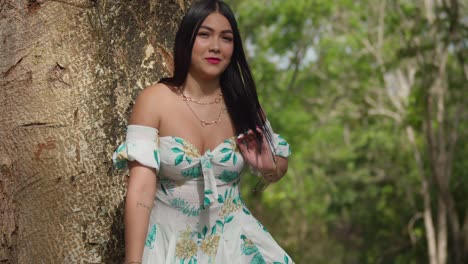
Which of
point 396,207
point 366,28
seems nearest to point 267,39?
point 366,28

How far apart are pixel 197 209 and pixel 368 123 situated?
2061 cm

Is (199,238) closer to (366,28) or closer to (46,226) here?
(46,226)

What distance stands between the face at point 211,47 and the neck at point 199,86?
31mm

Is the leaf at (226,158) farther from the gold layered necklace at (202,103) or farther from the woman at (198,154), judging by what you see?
the gold layered necklace at (202,103)

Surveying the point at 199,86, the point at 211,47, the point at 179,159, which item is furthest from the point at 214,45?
the point at 179,159

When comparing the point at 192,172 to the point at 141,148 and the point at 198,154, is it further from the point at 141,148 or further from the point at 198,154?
the point at 141,148

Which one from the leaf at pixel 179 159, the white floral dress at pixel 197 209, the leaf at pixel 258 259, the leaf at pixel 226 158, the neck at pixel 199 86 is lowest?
the leaf at pixel 258 259

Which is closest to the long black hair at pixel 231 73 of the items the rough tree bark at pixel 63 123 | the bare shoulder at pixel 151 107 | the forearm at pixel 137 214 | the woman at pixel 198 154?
the woman at pixel 198 154

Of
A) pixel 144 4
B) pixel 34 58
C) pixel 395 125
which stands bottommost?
pixel 395 125

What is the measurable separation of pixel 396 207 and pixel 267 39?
240 inches

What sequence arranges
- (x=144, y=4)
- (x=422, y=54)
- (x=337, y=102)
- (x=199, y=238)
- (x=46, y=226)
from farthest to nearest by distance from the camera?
(x=337, y=102) → (x=422, y=54) → (x=144, y=4) → (x=46, y=226) → (x=199, y=238)

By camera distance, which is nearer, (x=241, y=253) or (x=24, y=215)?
(x=241, y=253)

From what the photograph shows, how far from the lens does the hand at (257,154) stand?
3242 millimetres

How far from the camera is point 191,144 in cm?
308
